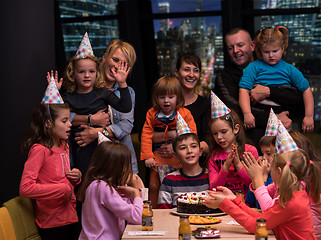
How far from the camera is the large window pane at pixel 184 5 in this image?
621 cm

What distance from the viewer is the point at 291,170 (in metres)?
2.65

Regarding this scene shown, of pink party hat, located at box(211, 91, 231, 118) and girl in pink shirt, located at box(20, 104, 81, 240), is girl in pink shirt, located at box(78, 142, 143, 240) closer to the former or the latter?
girl in pink shirt, located at box(20, 104, 81, 240)

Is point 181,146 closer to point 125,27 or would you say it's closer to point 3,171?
point 3,171

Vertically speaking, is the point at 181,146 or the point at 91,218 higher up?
the point at 181,146

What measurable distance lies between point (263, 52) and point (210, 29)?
2.26m

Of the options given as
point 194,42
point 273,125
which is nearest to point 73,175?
point 273,125

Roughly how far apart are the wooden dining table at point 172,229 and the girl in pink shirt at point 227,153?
Answer: 56 centimetres

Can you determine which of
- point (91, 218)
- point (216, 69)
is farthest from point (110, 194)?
point (216, 69)

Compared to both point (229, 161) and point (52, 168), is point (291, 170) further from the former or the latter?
point (52, 168)

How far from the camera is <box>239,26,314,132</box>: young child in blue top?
4.14 meters

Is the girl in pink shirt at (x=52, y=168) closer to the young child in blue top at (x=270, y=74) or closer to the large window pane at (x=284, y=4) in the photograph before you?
the young child in blue top at (x=270, y=74)

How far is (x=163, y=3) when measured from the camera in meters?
6.34

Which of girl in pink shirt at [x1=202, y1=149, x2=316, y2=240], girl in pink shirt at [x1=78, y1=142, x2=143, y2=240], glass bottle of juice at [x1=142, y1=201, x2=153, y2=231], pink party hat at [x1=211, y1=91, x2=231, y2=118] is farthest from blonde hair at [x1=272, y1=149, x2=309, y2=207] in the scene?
pink party hat at [x1=211, y1=91, x2=231, y2=118]

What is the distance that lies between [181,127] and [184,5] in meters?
3.01
